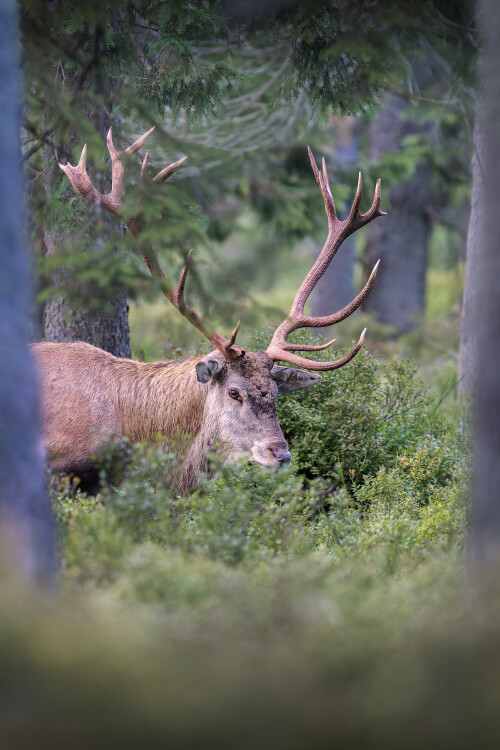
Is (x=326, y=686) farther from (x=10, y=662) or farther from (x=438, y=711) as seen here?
(x=10, y=662)

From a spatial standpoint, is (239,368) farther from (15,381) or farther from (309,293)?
(15,381)

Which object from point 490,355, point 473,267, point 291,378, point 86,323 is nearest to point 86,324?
point 86,323

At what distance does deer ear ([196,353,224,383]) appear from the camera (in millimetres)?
6293

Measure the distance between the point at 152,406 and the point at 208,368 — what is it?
682mm

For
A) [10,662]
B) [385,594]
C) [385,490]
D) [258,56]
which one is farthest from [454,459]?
[258,56]

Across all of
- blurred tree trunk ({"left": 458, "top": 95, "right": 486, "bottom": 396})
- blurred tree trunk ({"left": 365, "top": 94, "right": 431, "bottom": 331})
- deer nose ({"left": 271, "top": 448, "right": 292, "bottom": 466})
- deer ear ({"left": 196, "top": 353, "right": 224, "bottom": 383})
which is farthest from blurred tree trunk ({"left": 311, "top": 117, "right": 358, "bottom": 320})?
deer nose ({"left": 271, "top": 448, "right": 292, "bottom": 466})

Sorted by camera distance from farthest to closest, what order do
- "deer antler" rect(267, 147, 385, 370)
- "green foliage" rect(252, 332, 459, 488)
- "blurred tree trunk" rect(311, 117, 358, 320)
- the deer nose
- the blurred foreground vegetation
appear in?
1. "blurred tree trunk" rect(311, 117, 358, 320)
2. "green foliage" rect(252, 332, 459, 488)
3. "deer antler" rect(267, 147, 385, 370)
4. the deer nose
5. the blurred foreground vegetation

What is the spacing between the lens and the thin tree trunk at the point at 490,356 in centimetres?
336

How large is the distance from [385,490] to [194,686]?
12.4 feet

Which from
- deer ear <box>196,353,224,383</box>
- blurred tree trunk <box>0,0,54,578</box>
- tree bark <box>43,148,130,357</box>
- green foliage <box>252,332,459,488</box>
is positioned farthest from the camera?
tree bark <box>43,148,130,357</box>

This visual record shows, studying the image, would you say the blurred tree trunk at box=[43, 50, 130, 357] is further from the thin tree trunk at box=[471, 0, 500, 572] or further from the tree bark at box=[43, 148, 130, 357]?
the thin tree trunk at box=[471, 0, 500, 572]

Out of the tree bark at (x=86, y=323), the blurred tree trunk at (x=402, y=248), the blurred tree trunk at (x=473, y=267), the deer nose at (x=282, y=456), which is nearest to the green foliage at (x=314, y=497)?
the deer nose at (x=282, y=456)

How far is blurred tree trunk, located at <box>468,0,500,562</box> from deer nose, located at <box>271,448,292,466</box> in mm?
2527

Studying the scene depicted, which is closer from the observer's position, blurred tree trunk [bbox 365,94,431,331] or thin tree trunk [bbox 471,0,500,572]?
thin tree trunk [bbox 471,0,500,572]
